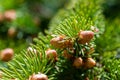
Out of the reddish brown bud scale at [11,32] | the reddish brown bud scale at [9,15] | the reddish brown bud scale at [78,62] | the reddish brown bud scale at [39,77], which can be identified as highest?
the reddish brown bud scale at [9,15]

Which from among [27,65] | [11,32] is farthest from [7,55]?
[11,32]

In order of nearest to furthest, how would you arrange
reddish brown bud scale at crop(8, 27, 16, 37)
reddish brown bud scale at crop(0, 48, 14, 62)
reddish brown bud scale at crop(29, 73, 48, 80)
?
reddish brown bud scale at crop(29, 73, 48, 80), reddish brown bud scale at crop(0, 48, 14, 62), reddish brown bud scale at crop(8, 27, 16, 37)

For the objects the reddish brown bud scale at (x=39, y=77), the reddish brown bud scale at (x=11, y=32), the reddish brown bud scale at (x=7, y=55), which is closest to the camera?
the reddish brown bud scale at (x=39, y=77)

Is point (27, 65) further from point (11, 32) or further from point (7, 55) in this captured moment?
point (11, 32)

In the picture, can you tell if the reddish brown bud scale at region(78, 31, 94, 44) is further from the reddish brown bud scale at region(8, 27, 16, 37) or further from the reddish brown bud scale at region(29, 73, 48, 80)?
the reddish brown bud scale at region(8, 27, 16, 37)

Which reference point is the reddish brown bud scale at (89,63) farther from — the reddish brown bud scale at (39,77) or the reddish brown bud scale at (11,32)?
the reddish brown bud scale at (11,32)

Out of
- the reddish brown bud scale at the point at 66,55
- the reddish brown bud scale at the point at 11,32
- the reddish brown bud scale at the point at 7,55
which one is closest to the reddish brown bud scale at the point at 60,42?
the reddish brown bud scale at the point at 66,55

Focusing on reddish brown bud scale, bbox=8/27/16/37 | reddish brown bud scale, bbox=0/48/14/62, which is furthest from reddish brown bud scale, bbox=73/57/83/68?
reddish brown bud scale, bbox=8/27/16/37

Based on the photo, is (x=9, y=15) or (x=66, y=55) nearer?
(x=66, y=55)
